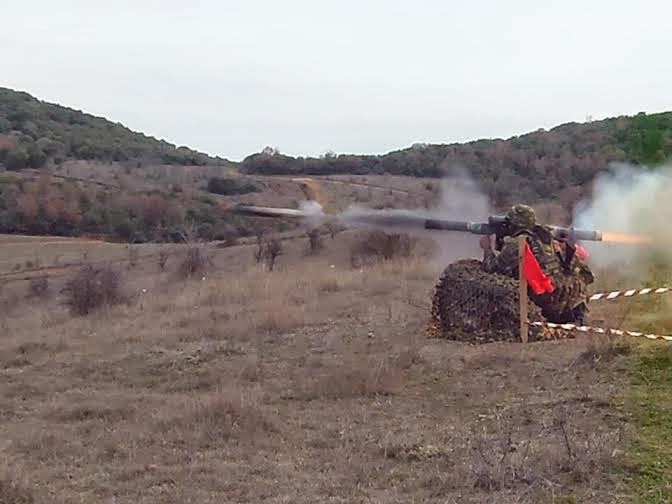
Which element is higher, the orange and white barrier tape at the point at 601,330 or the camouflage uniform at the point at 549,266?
the camouflage uniform at the point at 549,266

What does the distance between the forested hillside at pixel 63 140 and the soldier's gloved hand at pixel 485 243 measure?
31.8m

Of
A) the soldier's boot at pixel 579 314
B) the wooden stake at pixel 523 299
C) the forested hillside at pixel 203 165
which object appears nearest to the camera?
the wooden stake at pixel 523 299

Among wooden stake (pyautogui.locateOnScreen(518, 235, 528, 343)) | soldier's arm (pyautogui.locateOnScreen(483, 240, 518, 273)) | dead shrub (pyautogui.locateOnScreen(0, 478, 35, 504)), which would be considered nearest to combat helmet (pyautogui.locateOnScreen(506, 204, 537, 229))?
soldier's arm (pyautogui.locateOnScreen(483, 240, 518, 273))

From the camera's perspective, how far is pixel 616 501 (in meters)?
5.78

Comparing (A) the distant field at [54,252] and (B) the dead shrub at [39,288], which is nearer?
(B) the dead shrub at [39,288]

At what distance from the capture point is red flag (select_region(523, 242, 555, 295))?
1140 centimetres

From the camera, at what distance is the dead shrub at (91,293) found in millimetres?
18891

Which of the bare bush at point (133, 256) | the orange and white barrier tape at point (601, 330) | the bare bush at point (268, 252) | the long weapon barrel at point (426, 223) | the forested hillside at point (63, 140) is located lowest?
the bare bush at point (133, 256)

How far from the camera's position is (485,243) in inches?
498

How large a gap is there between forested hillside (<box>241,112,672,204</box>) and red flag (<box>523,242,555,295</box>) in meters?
1.61

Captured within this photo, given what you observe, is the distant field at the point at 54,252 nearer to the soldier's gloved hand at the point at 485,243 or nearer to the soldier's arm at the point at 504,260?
the soldier's gloved hand at the point at 485,243

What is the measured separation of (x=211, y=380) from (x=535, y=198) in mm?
12842

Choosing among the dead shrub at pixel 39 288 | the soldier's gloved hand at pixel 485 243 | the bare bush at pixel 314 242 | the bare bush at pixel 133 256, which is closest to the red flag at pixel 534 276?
the soldier's gloved hand at pixel 485 243

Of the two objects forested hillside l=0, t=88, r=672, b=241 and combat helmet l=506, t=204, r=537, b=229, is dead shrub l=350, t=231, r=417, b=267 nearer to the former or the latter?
forested hillside l=0, t=88, r=672, b=241
